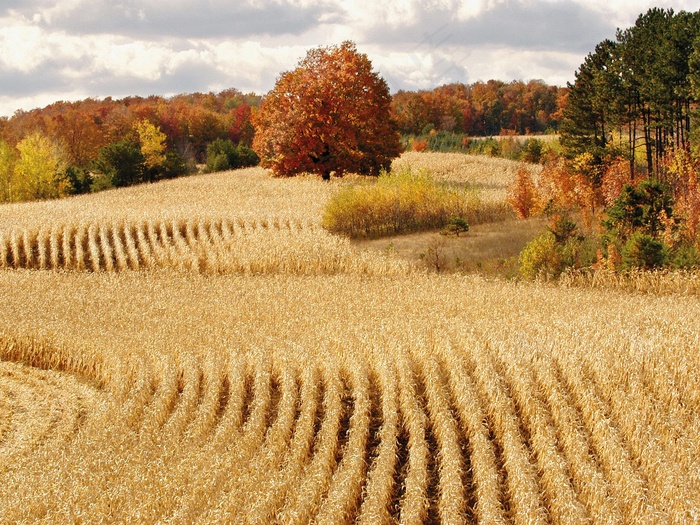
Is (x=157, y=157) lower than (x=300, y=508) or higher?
higher

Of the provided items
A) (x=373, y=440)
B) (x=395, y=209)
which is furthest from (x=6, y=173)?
(x=373, y=440)

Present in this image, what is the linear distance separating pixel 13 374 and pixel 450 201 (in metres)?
20.8

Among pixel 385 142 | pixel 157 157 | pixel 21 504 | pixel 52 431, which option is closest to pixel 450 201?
pixel 385 142

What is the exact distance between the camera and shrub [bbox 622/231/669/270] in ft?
68.2

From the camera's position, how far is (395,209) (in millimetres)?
31312

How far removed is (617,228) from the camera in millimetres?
23688

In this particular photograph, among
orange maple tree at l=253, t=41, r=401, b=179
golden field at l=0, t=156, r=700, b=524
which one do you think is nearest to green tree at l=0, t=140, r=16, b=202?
orange maple tree at l=253, t=41, r=401, b=179

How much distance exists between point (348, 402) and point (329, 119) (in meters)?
31.7

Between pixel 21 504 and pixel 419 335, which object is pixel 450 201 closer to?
pixel 419 335

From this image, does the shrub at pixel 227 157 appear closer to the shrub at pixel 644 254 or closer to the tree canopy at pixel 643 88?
the tree canopy at pixel 643 88

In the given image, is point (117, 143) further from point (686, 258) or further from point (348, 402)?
point (348, 402)

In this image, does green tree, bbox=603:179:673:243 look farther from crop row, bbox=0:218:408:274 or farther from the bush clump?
crop row, bbox=0:218:408:274

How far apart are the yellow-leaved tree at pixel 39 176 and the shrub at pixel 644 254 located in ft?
137

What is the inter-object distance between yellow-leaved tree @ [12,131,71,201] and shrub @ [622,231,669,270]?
41.8 meters
